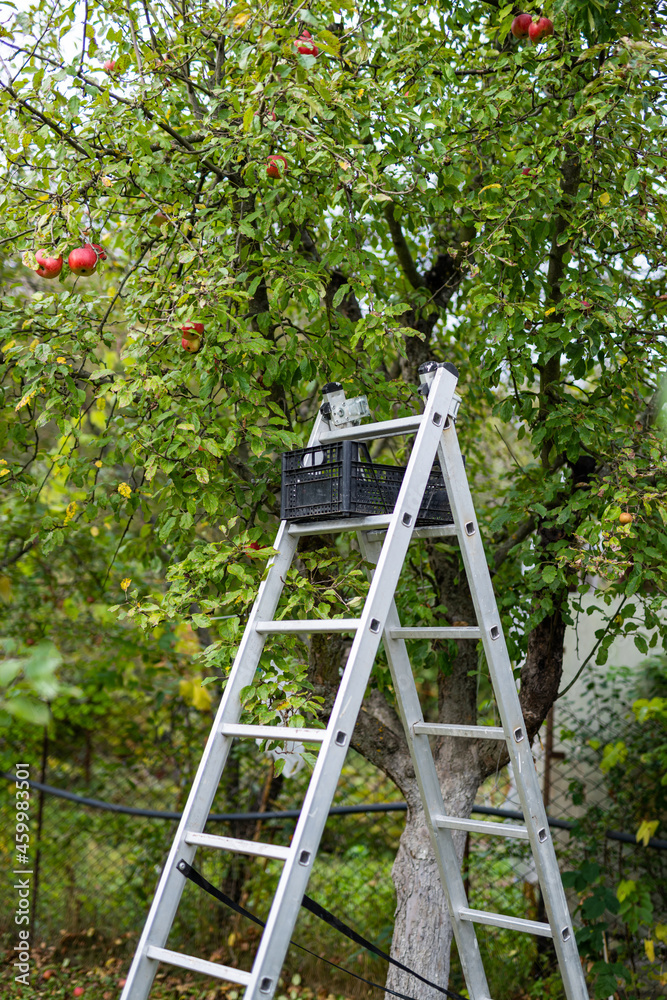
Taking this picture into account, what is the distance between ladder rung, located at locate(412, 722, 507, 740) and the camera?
2113mm

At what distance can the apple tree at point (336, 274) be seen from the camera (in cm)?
221

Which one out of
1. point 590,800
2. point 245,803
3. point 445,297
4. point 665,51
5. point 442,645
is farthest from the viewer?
point 245,803

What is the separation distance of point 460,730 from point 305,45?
191cm

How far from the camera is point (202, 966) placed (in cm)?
168

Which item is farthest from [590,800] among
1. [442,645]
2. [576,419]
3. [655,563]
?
[576,419]

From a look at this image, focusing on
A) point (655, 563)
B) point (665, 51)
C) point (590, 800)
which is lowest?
point (590, 800)

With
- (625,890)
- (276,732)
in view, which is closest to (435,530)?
(276,732)

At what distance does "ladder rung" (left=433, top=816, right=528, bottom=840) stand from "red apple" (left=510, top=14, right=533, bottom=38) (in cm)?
231

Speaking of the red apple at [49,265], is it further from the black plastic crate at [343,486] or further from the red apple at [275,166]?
the black plastic crate at [343,486]

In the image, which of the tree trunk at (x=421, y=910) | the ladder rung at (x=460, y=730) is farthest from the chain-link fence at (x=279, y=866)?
the ladder rung at (x=460, y=730)

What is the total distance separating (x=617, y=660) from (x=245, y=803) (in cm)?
205

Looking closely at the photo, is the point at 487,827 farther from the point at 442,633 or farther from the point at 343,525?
the point at 343,525

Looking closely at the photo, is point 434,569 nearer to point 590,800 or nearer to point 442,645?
point 442,645

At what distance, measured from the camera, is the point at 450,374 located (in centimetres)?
209
